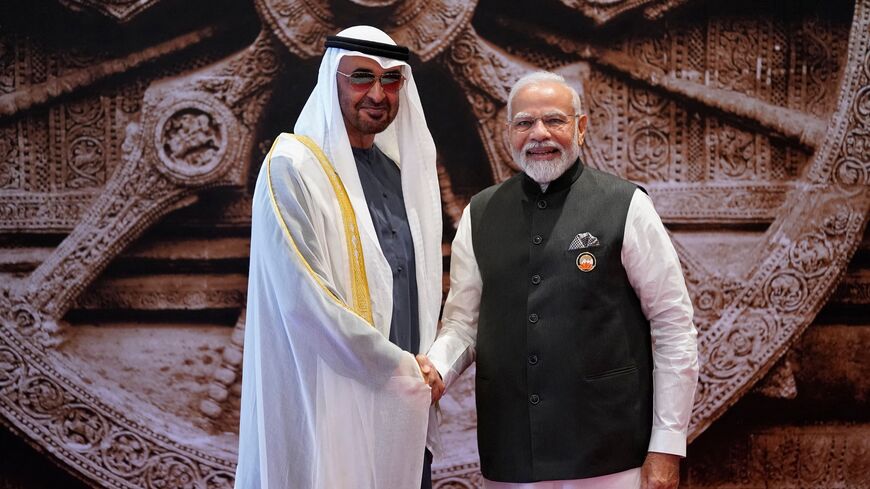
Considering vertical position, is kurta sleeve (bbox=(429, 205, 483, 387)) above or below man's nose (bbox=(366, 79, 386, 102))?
below

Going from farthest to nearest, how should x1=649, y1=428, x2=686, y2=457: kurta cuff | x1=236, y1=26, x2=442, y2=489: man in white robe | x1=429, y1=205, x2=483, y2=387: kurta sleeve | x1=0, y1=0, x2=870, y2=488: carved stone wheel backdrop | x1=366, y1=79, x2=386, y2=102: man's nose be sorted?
x1=0, y1=0, x2=870, y2=488: carved stone wheel backdrop, x1=429, y1=205, x2=483, y2=387: kurta sleeve, x1=366, y1=79, x2=386, y2=102: man's nose, x1=649, y1=428, x2=686, y2=457: kurta cuff, x1=236, y1=26, x2=442, y2=489: man in white robe

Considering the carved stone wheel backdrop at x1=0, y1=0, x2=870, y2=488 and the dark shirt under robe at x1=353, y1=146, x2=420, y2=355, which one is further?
the carved stone wheel backdrop at x1=0, y1=0, x2=870, y2=488

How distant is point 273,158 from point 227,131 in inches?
51.6

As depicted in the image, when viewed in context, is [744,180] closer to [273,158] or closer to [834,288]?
[834,288]

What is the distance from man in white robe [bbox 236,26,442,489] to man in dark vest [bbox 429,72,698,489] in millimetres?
207

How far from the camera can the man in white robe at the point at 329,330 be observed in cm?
196

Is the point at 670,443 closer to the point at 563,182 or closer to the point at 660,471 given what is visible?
the point at 660,471

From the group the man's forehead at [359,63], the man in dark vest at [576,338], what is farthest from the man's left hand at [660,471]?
the man's forehead at [359,63]

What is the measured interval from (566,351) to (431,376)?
0.33 metres

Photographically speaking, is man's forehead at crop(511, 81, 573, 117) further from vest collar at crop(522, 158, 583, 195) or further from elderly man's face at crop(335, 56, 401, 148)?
elderly man's face at crop(335, 56, 401, 148)

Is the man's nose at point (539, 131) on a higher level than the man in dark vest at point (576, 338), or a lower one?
higher

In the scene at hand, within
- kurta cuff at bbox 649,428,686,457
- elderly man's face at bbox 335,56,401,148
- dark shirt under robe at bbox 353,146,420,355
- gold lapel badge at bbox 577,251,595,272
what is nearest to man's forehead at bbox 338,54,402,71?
elderly man's face at bbox 335,56,401,148

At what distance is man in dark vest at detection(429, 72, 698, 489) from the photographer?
6.81 ft

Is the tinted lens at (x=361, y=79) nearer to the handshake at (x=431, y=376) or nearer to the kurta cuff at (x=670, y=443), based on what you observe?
the handshake at (x=431, y=376)
